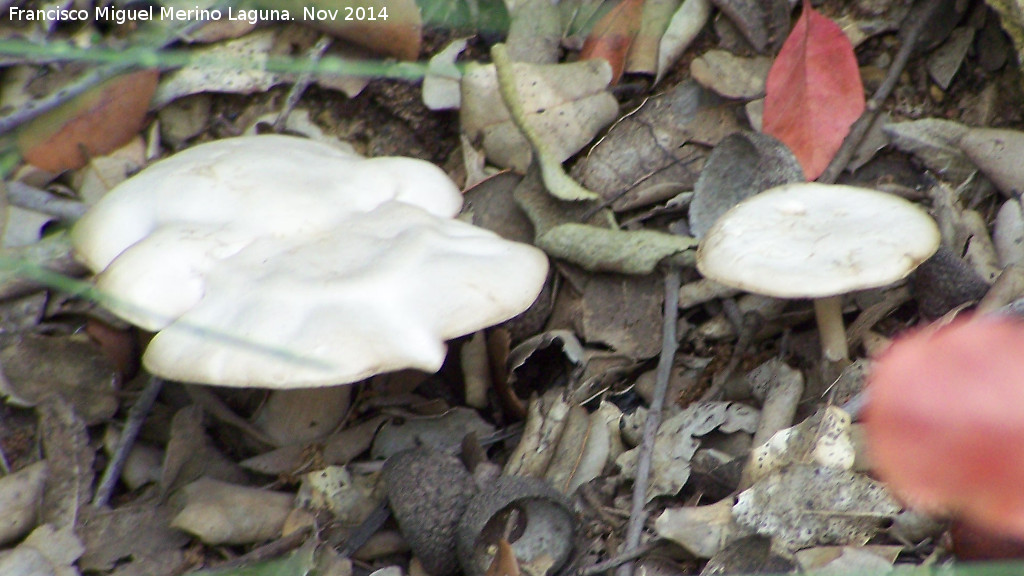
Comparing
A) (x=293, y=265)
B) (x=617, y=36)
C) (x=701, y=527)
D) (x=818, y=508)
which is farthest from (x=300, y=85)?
(x=818, y=508)

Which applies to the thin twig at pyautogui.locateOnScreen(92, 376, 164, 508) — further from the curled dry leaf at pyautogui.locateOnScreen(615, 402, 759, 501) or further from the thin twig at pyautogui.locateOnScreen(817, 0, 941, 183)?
the thin twig at pyautogui.locateOnScreen(817, 0, 941, 183)

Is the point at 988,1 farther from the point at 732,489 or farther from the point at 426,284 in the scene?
the point at 426,284

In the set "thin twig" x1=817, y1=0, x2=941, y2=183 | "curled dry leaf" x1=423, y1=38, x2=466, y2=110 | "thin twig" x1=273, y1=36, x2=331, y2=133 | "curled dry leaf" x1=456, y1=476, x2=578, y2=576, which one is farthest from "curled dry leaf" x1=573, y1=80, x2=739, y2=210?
"curled dry leaf" x1=456, y1=476, x2=578, y2=576

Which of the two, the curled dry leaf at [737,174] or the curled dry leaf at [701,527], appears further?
the curled dry leaf at [737,174]

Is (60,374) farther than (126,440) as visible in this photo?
Yes

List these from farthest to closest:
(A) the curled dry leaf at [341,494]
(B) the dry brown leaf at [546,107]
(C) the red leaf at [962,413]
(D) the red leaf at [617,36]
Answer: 1. (D) the red leaf at [617,36]
2. (B) the dry brown leaf at [546,107]
3. (A) the curled dry leaf at [341,494]
4. (C) the red leaf at [962,413]

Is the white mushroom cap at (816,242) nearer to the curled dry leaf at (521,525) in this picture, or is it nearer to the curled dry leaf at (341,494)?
the curled dry leaf at (521,525)

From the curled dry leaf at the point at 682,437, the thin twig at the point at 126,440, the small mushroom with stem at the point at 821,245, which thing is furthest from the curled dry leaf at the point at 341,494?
the small mushroom with stem at the point at 821,245

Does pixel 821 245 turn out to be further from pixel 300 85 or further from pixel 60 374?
pixel 60 374
